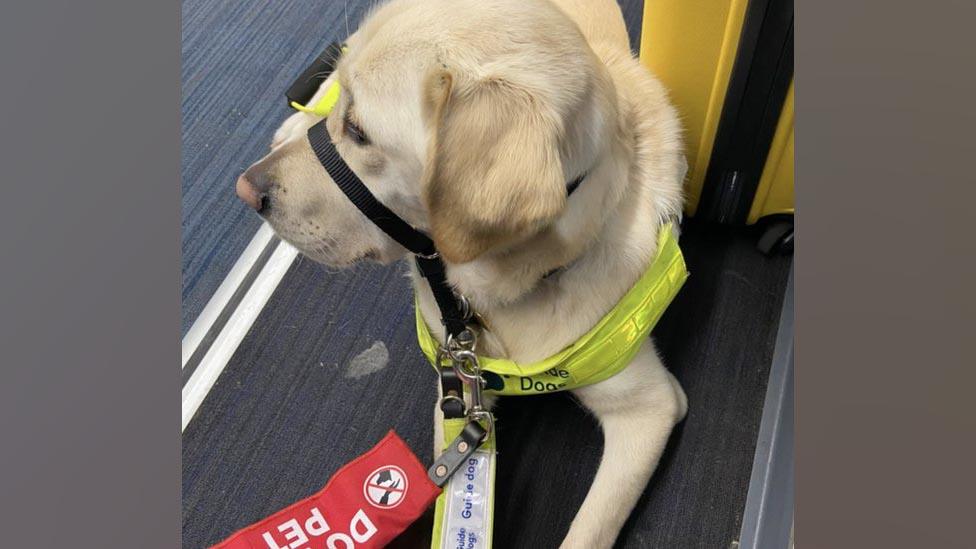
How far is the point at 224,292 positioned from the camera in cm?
161

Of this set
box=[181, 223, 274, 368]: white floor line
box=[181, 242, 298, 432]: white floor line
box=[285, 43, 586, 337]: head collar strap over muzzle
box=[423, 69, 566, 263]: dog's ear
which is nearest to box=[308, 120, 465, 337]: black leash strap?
box=[285, 43, 586, 337]: head collar strap over muzzle

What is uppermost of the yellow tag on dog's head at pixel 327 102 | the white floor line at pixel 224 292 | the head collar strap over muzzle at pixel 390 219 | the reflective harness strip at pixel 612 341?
the yellow tag on dog's head at pixel 327 102

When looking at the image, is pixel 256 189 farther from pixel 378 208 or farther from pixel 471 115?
pixel 471 115

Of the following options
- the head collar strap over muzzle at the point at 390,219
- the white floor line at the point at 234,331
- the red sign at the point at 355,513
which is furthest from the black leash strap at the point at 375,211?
A: the white floor line at the point at 234,331

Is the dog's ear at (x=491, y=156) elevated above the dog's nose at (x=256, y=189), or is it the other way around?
the dog's ear at (x=491, y=156)

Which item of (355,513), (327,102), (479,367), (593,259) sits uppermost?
(327,102)

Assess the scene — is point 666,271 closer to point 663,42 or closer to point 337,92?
point 663,42

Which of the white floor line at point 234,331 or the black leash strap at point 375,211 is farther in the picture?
the white floor line at point 234,331

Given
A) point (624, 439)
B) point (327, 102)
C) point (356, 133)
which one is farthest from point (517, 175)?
point (624, 439)

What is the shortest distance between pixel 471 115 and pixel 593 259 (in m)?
0.34

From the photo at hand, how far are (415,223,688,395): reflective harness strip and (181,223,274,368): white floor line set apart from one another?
0.66 metres

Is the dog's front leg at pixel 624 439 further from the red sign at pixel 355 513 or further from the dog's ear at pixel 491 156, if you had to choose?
the dog's ear at pixel 491 156

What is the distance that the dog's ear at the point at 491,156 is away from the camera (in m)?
0.83

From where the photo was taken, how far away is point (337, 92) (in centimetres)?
103
